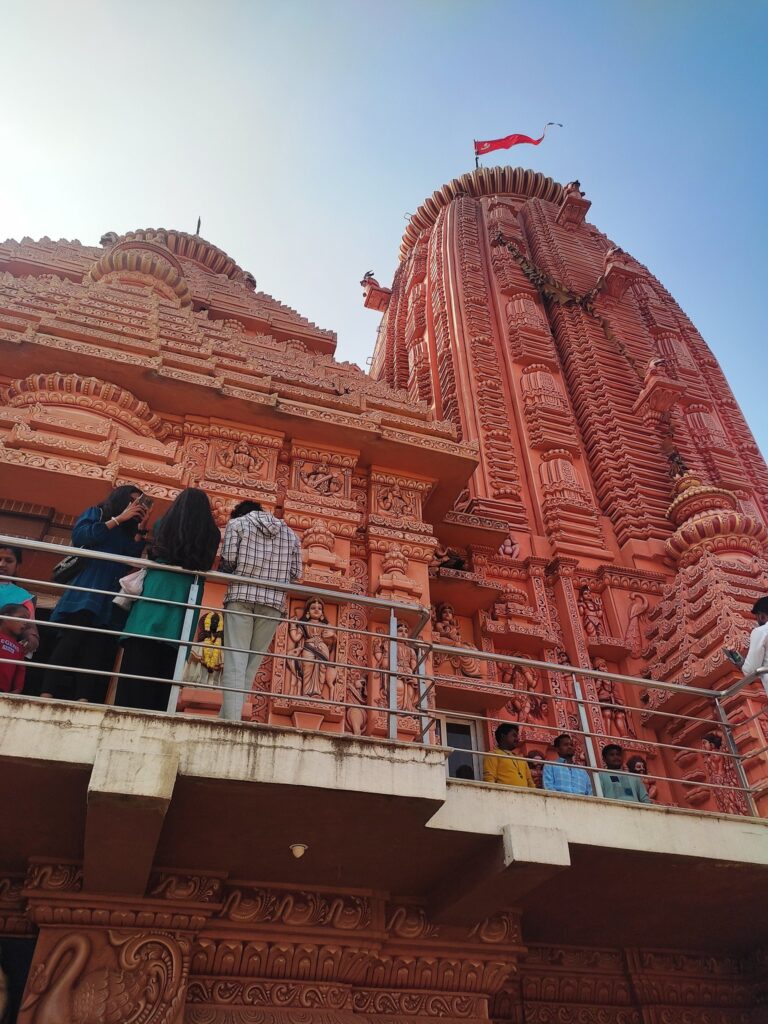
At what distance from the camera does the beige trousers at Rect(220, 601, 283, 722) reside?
5152mm

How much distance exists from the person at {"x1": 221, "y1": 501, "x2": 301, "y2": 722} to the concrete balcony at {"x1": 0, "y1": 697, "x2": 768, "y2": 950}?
2.03ft

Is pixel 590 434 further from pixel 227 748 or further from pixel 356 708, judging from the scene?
pixel 227 748

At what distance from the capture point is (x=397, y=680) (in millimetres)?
6234

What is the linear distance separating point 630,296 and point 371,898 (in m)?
16.9

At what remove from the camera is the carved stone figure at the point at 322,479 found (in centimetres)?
873

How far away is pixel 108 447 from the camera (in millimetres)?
8078

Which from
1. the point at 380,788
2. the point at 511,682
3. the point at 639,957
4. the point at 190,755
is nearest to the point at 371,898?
the point at 380,788

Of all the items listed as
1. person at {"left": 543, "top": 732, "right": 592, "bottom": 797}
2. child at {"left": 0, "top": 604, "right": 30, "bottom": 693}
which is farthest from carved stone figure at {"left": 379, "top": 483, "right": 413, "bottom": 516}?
child at {"left": 0, "top": 604, "right": 30, "bottom": 693}

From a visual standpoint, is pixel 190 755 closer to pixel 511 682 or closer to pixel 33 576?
pixel 33 576

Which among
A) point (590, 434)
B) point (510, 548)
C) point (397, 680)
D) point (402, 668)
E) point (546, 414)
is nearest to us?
point (397, 680)

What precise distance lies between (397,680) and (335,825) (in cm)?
142

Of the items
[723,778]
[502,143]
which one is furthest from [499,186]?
[723,778]

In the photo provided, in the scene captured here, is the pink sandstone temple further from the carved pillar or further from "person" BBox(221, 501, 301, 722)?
"person" BBox(221, 501, 301, 722)

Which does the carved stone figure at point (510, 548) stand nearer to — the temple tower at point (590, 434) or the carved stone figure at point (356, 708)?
the temple tower at point (590, 434)
